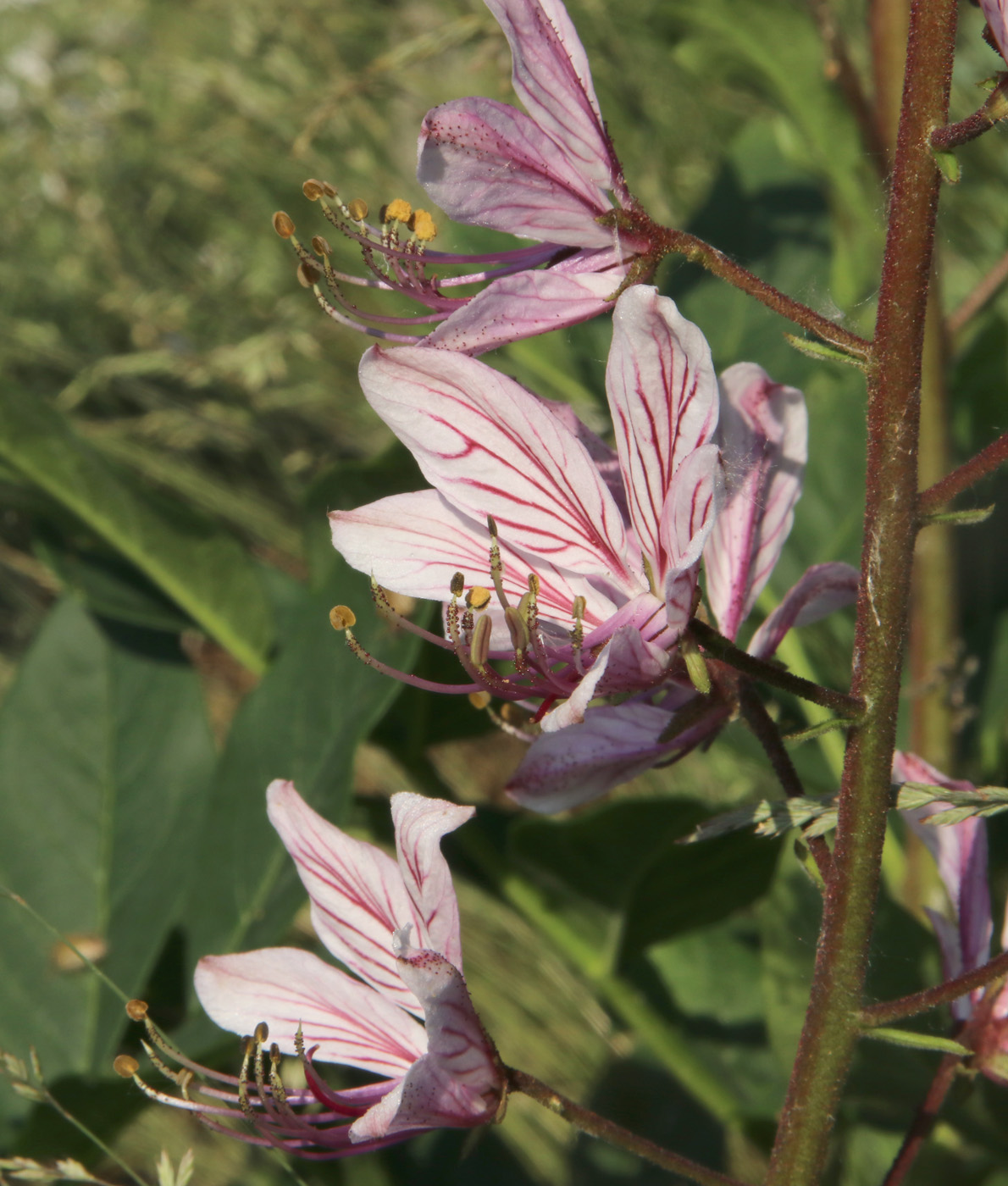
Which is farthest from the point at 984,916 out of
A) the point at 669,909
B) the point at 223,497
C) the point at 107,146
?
the point at 107,146

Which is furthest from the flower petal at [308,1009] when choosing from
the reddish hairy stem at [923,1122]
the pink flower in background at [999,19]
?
the pink flower in background at [999,19]

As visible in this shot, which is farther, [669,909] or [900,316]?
[669,909]

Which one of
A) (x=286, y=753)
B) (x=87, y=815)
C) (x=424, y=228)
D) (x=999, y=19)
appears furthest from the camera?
(x=87, y=815)

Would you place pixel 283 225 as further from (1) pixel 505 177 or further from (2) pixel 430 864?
(2) pixel 430 864

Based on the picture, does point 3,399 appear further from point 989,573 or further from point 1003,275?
point 989,573

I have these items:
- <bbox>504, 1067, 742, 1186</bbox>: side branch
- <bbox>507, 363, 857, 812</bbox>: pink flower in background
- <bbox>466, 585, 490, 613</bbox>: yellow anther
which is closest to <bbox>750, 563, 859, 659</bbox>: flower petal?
<bbox>507, 363, 857, 812</bbox>: pink flower in background

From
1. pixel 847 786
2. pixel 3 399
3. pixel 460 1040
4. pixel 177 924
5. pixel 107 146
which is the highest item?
pixel 107 146

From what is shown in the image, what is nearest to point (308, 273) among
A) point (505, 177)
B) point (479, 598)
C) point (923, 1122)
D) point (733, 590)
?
point (505, 177)

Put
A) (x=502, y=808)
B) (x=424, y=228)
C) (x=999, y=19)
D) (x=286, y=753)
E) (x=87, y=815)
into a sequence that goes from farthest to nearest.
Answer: (x=502, y=808), (x=87, y=815), (x=286, y=753), (x=424, y=228), (x=999, y=19)
